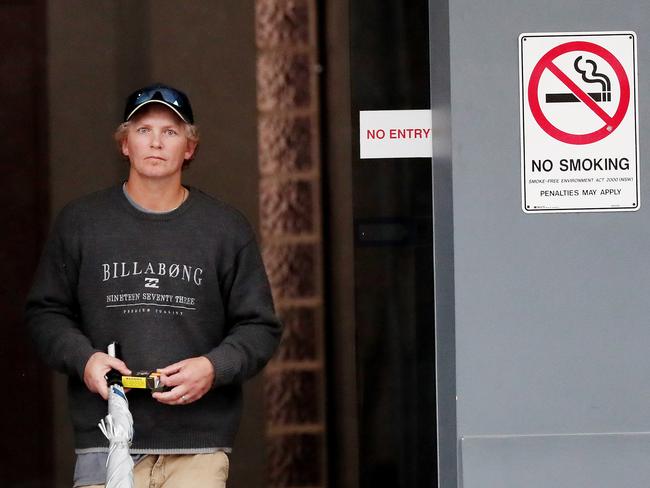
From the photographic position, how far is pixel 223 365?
3930 mm

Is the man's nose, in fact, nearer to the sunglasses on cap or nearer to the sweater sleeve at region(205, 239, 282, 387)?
the sunglasses on cap

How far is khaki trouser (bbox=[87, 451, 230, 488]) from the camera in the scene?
157 inches

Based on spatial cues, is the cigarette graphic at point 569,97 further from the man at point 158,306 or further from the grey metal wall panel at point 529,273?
the man at point 158,306

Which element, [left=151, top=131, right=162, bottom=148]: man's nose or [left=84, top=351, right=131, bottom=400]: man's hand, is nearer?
[left=84, top=351, right=131, bottom=400]: man's hand

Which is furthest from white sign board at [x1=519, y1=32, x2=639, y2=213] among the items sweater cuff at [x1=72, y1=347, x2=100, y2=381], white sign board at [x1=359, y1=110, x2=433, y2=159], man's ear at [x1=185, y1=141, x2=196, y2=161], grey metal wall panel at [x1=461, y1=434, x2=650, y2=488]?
sweater cuff at [x1=72, y1=347, x2=100, y2=381]

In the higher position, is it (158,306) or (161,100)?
(161,100)

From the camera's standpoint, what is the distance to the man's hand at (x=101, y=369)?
12.7 ft

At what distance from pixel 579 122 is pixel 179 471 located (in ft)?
5.03

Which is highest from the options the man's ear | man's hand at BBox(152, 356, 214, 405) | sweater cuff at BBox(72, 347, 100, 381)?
the man's ear

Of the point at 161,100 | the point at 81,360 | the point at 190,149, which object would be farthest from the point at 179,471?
the point at 161,100

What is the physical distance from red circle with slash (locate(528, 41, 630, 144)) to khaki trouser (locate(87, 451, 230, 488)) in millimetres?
1354

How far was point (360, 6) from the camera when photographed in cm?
466

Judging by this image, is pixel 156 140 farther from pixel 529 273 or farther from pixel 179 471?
pixel 529 273

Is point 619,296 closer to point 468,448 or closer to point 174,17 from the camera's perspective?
point 468,448
